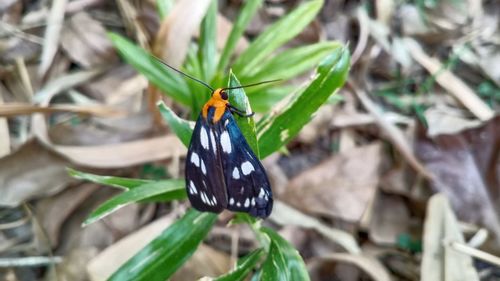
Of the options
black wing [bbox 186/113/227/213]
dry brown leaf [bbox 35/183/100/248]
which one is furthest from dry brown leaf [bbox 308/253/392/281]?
dry brown leaf [bbox 35/183/100/248]

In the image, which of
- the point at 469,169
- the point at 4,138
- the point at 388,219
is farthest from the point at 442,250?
the point at 4,138

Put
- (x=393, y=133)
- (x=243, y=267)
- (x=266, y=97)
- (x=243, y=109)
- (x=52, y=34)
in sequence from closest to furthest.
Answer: (x=243, y=109) → (x=243, y=267) → (x=266, y=97) → (x=393, y=133) → (x=52, y=34)

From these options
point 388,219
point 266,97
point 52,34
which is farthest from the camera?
point 52,34

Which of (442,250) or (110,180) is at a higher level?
(110,180)

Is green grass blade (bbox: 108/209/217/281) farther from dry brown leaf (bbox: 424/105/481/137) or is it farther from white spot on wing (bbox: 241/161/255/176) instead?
dry brown leaf (bbox: 424/105/481/137)

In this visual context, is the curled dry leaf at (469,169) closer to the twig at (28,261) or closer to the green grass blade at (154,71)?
the green grass blade at (154,71)

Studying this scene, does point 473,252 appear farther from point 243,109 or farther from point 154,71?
point 154,71

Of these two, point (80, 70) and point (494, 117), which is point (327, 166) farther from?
point (80, 70)

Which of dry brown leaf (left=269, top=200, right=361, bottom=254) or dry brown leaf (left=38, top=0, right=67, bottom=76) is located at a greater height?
dry brown leaf (left=38, top=0, right=67, bottom=76)
